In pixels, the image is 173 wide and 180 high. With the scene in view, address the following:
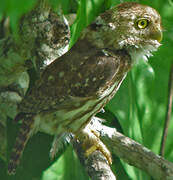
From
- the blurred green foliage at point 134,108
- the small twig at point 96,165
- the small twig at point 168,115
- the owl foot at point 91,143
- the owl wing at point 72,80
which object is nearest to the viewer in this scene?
the small twig at point 96,165

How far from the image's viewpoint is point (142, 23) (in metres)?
2.05

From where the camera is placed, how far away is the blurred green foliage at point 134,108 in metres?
2.49

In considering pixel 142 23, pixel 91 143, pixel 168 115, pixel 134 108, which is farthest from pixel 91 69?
pixel 168 115

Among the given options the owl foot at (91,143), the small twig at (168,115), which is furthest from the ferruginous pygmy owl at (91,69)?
the small twig at (168,115)

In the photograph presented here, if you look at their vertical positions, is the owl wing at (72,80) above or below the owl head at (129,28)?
below

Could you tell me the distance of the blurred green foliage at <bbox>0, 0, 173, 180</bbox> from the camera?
98.2 inches

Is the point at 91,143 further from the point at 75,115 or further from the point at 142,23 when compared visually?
the point at 142,23

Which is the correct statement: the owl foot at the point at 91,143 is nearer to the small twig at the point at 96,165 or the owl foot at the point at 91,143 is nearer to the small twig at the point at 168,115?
the small twig at the point at 96,165

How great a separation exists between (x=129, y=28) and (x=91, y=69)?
351 millimetres

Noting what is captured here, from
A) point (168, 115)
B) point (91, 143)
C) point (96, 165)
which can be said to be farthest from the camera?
point (168, 115)

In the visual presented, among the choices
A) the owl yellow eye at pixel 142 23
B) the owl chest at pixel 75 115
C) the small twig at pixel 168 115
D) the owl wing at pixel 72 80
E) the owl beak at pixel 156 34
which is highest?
the owl yellow eye at pixel 142 23

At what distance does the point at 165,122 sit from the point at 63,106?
0.98 meters

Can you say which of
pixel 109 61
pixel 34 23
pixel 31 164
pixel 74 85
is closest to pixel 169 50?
pixel 109 61

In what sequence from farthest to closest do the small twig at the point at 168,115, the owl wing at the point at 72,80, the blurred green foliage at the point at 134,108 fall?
the small twig at the point at 168,115 → the blurred green foliage at the point at 134,108 → the owl wing at the point at 72,80
